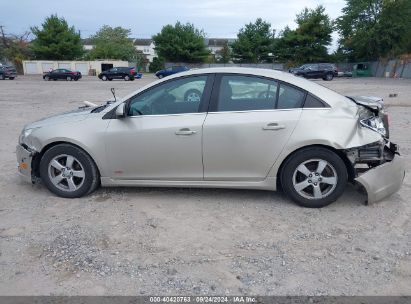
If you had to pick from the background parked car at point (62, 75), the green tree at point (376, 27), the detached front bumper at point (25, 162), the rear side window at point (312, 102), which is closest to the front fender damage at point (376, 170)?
the rear side window at point (312, 102)

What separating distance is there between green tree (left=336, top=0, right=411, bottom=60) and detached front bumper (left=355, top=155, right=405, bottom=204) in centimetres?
5271

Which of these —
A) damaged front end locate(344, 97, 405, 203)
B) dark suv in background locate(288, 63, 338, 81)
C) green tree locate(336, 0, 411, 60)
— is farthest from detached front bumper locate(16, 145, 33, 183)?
green tree locate(336, 0, 411, 60)

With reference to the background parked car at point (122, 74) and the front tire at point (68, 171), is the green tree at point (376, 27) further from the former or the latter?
the front tire at point (68, 171)

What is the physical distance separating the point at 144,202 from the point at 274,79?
82.7 inches

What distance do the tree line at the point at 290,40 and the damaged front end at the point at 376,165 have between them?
52.6 meters

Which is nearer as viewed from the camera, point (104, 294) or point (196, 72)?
point (104, 294)

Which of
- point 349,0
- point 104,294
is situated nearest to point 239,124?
point 104,294

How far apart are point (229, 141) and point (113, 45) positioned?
7346 cm

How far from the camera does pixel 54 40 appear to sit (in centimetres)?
5812

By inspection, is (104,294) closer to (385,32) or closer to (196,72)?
(196,72)

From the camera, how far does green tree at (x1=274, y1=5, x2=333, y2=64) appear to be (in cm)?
5597

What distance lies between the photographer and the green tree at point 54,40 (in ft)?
189

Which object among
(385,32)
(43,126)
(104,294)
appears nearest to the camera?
(104,294)

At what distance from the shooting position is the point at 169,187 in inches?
192
